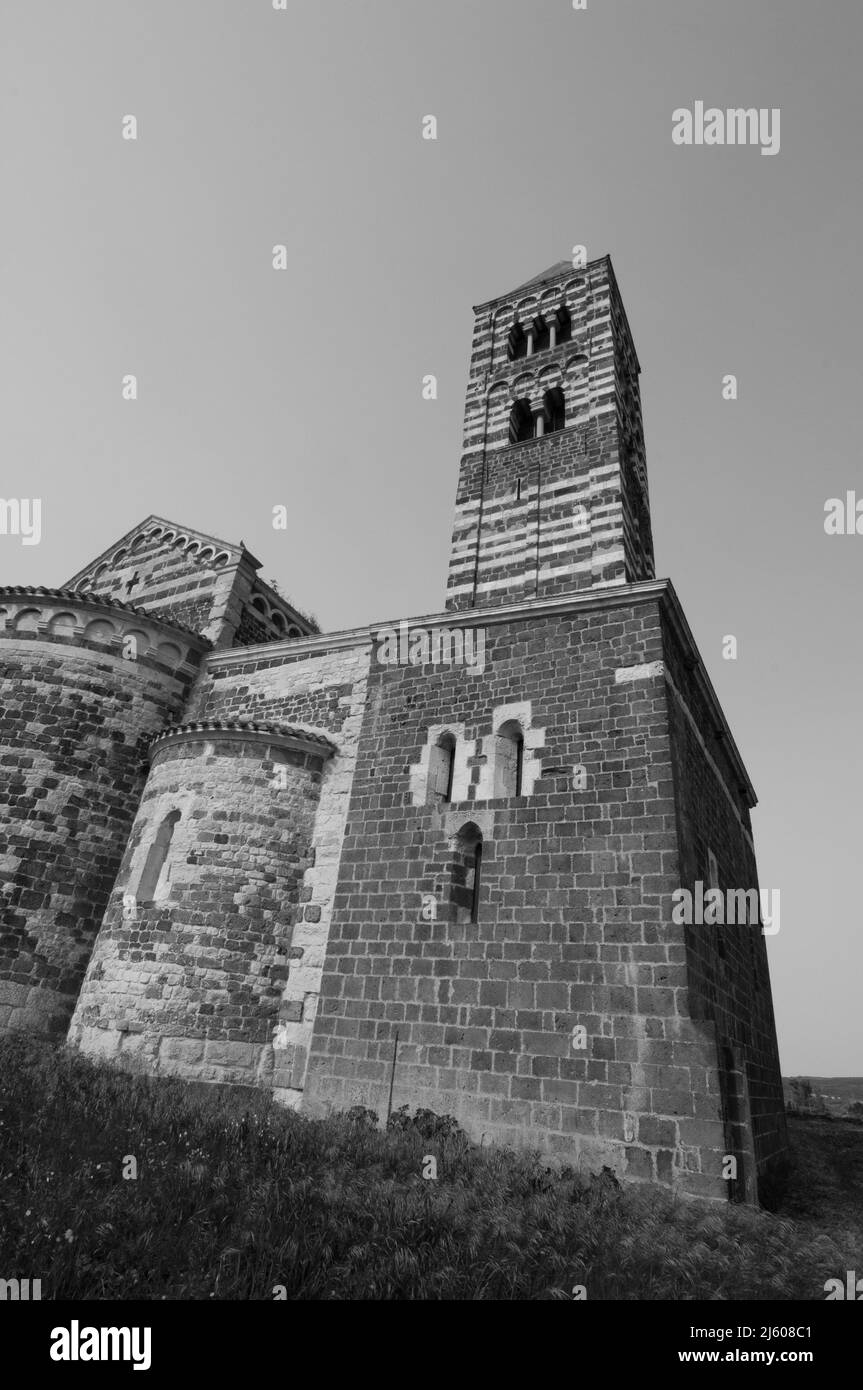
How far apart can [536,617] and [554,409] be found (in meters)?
8.83

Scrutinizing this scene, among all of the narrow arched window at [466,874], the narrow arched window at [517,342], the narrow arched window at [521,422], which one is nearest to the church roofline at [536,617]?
the narrow arched window at [466,874]

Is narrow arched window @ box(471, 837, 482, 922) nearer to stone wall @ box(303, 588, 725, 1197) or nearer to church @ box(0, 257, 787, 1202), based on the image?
church @ box(0, 257, 787, 1202)

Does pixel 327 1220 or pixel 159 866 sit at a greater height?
pixel 159 866

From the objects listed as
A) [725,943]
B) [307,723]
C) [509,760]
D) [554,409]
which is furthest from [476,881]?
[554,409]

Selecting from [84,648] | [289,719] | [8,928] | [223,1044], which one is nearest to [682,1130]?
[223,1044]

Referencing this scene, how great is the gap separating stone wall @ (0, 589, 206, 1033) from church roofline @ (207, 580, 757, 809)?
1717 millimetres

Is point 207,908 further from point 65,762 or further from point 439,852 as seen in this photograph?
point 65,762

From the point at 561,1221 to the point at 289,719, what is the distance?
10157 mm

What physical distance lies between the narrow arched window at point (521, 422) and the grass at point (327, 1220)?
15.9m

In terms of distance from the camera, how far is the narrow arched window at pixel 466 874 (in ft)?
35.2

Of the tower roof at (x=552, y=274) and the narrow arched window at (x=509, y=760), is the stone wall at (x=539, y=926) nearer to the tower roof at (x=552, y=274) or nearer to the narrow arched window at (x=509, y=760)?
the narrow arched window at (x=509, y=760)

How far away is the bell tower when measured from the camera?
15492 mm

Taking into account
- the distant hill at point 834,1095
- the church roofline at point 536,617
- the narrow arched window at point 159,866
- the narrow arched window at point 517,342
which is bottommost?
the distant hill at point 834,1095

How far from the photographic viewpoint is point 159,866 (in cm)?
1237
